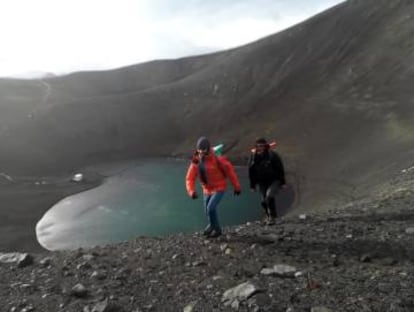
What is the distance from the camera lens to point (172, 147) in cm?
8800

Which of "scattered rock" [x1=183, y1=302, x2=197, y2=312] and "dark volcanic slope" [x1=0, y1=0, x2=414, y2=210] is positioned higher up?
"dark volcanic slope" [x1=0, y1=0, x2=414, y2=210]

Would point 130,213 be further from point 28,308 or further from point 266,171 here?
point 28,308

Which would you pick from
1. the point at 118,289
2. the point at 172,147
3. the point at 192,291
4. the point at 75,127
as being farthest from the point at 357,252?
the point at 75,127

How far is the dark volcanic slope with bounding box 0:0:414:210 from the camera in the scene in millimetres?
60438

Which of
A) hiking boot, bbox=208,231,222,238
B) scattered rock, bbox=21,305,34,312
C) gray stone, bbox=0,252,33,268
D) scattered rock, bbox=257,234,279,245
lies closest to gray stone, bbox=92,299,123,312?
scattered rock, bbox=21,305,34,312

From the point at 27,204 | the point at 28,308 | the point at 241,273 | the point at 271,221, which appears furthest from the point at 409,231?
the point at 27,204

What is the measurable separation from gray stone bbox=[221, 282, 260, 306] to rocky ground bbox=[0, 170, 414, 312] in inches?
0.7

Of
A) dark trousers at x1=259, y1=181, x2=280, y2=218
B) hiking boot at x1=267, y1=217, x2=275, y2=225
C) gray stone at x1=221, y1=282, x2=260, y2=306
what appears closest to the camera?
gray stone at x1=221, y1=282, x2=260, y2=306

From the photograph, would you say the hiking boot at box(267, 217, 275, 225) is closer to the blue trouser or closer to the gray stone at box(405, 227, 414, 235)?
the blue trouser

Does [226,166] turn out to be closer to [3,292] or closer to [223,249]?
[223,249]

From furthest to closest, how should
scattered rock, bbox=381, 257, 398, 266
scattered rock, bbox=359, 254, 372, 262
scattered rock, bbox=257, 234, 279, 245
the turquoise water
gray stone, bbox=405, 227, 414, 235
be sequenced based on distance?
the turquoise water < scattered rock, bbox=257, 234, 279, 245 < gray stone, bbox=405, 227, 414, 235 < scattered rock, bbox=359, 254, 372, 262 < scattered rock, bbox=381, 257, 398, 266

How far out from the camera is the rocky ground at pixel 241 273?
7.64 meters

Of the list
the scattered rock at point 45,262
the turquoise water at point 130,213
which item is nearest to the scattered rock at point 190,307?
the scattered rock at point 45,262

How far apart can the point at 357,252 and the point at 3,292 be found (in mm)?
7417
